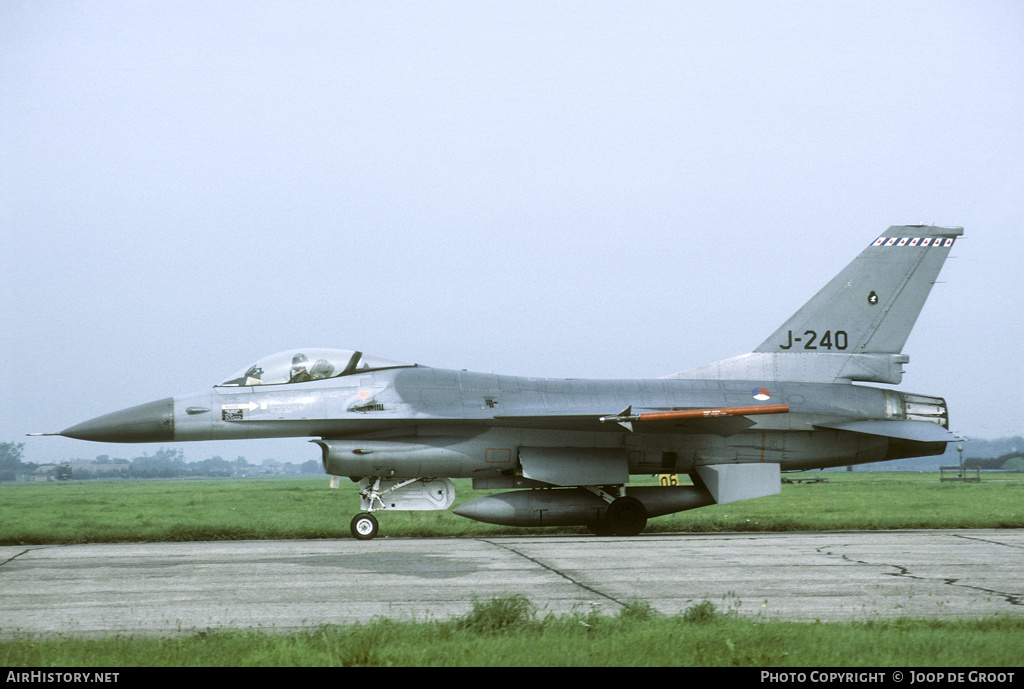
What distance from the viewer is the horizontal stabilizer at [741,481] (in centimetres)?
1614

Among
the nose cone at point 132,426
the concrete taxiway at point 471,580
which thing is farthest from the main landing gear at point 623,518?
the nose cone at point 132,426

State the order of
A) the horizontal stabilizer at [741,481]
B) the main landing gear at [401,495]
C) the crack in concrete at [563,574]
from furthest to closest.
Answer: the horizontal stabilizer at [741,481]
the main landing gear at [401,495]
the crack in concrete at [563,574]

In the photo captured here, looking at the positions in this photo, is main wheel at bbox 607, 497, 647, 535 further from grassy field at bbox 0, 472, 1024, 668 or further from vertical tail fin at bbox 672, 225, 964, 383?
grassy field at bbox 0, 472, 1024, 668

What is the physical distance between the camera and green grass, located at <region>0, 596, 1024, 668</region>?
577 cm

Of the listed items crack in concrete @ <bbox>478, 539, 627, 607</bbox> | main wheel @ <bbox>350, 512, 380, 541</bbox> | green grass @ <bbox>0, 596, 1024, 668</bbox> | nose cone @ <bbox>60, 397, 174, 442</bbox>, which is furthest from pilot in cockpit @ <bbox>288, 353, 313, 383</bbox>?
green grass @ <bbox>0, 596, 1024, 668</bbox>

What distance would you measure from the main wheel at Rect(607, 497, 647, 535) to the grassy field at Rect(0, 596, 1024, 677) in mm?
8730

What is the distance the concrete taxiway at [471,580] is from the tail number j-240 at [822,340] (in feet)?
14.2

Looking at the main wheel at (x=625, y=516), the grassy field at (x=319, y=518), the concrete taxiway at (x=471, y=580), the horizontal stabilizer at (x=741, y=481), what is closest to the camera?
the concrete taxiway at (x=471, y=580)

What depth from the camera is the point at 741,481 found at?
16172 mm

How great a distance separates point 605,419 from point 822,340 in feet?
18.0

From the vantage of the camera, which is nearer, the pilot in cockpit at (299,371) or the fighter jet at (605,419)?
the fighter jet at (605,419)

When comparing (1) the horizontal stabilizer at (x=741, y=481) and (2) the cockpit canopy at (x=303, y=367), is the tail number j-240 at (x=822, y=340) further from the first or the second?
(2) the cockpit canopy at (x=303, y=367)

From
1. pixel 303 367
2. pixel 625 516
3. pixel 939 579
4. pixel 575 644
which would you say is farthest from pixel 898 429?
pixel 575 644
